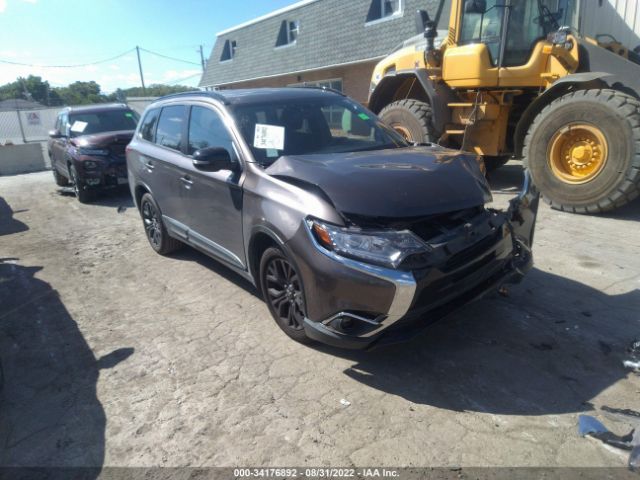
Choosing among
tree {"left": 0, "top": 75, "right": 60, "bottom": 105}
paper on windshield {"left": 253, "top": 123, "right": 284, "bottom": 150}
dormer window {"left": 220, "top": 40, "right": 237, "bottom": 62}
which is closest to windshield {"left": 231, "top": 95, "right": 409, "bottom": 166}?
paper on windshield {"left": 253, "top": 123, "right": 284, "bottom": 150}

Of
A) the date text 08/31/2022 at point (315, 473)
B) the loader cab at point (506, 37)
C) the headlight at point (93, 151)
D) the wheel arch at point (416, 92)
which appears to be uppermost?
the loader cab at point (506, 37)

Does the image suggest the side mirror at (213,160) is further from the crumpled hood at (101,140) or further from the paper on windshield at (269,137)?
the crumpled hood at (101,140)

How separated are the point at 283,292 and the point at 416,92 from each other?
236 inches

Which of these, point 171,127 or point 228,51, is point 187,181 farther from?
point 228,51

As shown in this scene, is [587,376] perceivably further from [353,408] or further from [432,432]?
[353,408]

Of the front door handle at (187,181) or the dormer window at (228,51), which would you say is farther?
the dormer window at (228,51)

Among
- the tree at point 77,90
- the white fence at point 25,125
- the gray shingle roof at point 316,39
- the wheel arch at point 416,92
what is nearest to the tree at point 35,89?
the tree at point 77,90

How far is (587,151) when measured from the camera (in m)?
5.88

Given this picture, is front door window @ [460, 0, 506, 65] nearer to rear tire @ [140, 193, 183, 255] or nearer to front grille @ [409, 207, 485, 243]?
front grille @ [409, 207, 485, 243]

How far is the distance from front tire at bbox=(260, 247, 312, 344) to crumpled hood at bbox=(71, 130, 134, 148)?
7.08 meters

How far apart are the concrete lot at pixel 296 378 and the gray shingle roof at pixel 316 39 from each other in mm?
13817

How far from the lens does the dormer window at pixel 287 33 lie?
21750mm

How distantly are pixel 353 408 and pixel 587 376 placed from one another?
59.7 inches

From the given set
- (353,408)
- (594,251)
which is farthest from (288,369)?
(594,251)
